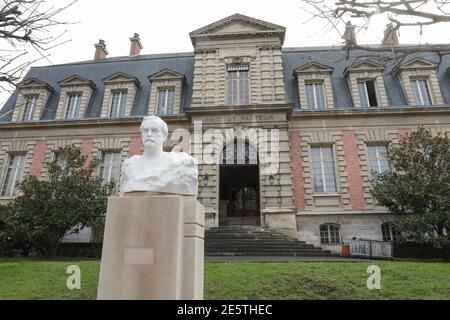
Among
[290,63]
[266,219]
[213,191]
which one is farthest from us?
[290,63]

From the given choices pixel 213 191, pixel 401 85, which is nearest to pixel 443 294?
pixel 213 191

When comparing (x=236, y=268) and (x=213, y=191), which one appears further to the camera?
(x=213, y=191)

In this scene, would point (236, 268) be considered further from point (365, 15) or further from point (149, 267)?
point (365, 15)

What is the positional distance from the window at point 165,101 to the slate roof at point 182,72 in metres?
0.84

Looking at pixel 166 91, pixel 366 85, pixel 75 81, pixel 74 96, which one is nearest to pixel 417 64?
pixel 366 85

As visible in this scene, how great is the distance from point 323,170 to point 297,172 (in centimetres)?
160

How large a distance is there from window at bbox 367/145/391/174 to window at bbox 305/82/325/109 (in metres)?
3.86

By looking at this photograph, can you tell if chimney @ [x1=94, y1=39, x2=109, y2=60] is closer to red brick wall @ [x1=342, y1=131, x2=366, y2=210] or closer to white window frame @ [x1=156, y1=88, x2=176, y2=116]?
white window frame @ [x1=156, y1=88, x2=176, y2=116]

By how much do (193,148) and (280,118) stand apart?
5.25 metres

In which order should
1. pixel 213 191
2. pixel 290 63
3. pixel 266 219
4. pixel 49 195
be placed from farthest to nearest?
pixel 290 63
pixel 213 191
pixel 266 219
pixel 49 195

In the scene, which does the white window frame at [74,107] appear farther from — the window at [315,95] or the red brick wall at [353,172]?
the red brick wall at [353,172]

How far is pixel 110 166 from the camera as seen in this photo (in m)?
19.9

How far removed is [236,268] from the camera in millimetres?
8258

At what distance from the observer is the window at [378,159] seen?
Answer: 59.0 ft
